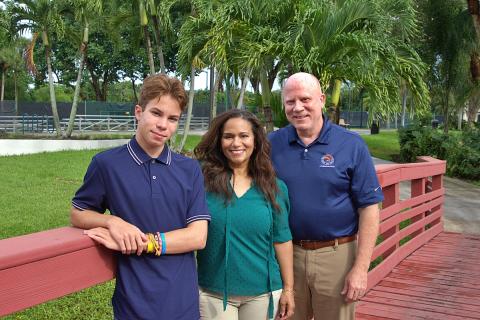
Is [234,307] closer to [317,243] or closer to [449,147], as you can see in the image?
[317,243]

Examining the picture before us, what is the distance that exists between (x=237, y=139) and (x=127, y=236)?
2.49 ft

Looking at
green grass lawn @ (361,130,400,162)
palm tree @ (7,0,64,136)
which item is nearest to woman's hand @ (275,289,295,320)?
green grass lawn @ (361,130,400,162)

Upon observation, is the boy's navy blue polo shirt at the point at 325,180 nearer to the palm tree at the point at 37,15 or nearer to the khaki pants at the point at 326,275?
the khaki pants at the point at 326,275

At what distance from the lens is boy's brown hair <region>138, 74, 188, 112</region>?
1814 mm

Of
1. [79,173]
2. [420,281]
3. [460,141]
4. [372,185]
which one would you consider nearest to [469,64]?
[460,141]

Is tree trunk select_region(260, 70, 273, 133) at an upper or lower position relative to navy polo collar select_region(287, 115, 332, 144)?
upper

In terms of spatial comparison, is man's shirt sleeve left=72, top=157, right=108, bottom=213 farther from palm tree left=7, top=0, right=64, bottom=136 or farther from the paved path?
palm tree left=7, top=0, right=64, bottom=136

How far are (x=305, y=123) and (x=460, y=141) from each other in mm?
15323

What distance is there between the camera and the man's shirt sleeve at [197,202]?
1.86 metres

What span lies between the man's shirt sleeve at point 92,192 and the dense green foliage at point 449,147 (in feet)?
48.3

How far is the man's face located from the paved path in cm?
627

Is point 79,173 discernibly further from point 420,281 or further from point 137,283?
point 137,283

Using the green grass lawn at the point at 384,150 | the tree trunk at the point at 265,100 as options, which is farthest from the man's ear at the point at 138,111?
the green grass lawn at the point at 384,150

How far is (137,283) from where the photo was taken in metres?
1.75
